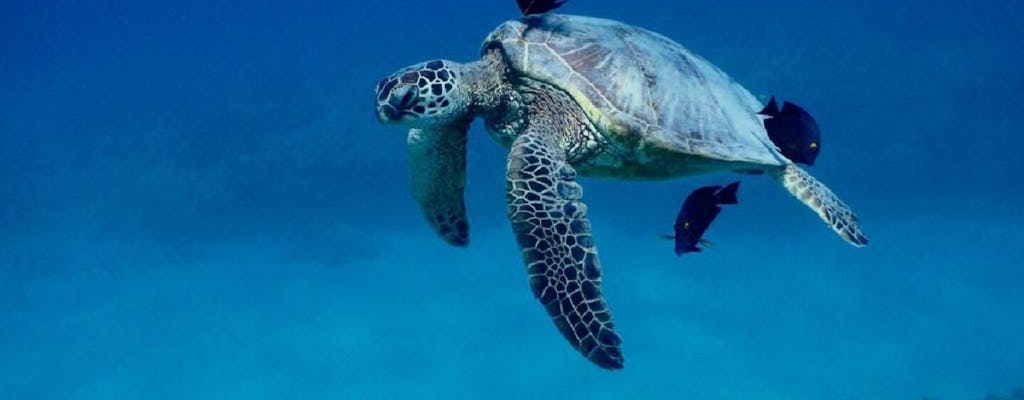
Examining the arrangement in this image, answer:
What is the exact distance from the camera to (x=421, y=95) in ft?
16.1

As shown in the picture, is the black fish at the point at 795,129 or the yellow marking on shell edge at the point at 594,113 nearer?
the black fish at the point at 795,129

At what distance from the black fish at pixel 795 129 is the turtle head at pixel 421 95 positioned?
83.6 inches

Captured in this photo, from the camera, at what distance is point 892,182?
2858 centimetres

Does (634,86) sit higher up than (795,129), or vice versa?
(634,86)

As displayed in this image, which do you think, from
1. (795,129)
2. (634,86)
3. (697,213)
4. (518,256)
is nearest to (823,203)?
Result: (795,129)

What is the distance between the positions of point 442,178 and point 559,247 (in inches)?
82.0

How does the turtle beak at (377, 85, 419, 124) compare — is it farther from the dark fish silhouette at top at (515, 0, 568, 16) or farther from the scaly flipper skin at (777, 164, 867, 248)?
the scaly flipper skin at (777, 164, 867, 248)

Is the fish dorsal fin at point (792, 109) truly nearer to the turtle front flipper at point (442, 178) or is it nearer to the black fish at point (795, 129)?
the black fish at point (795, 129)

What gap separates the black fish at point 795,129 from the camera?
4.37 m

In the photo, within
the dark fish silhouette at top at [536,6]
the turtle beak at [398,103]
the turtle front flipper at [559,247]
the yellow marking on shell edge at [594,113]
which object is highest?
the dark fish silhouette at top at [536,6]

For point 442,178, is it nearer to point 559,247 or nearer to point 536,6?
point 536,6

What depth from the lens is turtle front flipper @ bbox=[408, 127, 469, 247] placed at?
573 centimetres

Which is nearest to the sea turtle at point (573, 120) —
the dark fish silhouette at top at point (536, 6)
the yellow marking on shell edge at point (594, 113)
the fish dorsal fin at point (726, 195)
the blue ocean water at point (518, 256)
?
the yellow marking on shell edge at point (594, 113)

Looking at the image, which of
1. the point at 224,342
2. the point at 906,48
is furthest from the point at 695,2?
the point at 224,342
